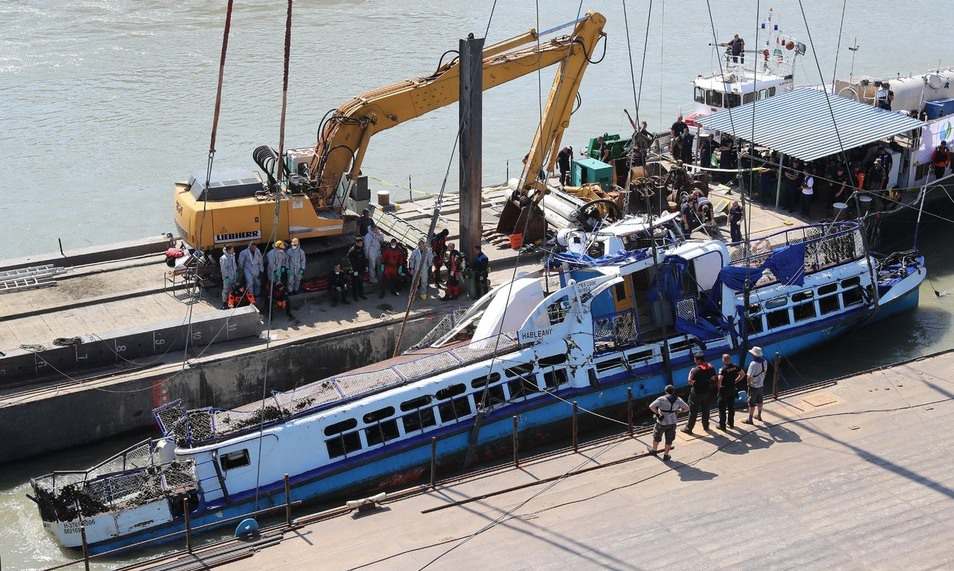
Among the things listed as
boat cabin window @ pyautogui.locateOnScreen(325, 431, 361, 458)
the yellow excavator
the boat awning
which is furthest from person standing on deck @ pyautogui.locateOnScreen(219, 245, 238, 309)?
the boat awning

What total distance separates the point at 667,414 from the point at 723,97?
660 inches

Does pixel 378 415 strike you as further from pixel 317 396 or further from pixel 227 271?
pixel 227 271

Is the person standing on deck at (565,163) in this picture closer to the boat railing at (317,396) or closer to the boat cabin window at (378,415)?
the boat railing at (317,396)

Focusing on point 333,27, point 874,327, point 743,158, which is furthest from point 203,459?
point 333,27

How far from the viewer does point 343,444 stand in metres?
17.9

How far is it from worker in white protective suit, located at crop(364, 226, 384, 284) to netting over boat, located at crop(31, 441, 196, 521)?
6752 mm

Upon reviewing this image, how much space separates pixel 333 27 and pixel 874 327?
31777mm

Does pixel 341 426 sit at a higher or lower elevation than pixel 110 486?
higher

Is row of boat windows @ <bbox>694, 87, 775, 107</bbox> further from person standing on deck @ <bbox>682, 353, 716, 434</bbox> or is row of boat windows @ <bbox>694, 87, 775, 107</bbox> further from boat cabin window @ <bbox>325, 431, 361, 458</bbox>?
boat cabin window @ <bbox>325, 431, 361, 458</bbox>

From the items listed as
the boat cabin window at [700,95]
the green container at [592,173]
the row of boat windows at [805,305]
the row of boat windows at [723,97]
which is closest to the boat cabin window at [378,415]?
the row of boat windows at [805,305]

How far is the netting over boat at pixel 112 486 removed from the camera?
16438 millimetres

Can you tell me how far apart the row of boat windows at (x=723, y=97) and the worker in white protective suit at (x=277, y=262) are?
14532 mm

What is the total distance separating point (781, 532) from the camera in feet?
48.5

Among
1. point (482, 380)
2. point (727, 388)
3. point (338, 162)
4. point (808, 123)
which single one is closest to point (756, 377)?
point (727, 388)
